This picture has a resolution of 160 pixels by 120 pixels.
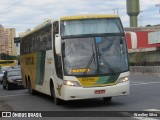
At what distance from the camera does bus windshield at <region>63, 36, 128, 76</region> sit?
14352 millimetres

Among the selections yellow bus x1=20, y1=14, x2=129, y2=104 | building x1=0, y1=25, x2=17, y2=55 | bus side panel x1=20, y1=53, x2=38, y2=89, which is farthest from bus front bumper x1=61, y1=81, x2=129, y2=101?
building x1=0, y1=25, x2=17, y2=55

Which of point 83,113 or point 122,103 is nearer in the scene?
point 83,113

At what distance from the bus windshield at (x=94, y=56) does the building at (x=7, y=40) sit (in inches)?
3787

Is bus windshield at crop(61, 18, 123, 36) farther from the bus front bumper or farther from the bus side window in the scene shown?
the bus front bumper

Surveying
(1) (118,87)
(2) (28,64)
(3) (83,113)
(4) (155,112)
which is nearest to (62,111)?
(3) (83,113)

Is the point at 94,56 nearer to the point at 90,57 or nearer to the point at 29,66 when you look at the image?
the point at 90,57

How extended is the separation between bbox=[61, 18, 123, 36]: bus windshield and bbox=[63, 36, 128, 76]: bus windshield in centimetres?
27

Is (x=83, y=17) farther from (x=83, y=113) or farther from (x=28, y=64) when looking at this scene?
(x=28, y=64)

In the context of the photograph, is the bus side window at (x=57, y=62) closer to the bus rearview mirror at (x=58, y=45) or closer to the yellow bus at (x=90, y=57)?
the yellow bus at (x=90, y=57)

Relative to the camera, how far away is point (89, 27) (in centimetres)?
1485

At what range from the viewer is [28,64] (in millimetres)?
23156

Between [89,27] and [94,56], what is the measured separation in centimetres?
112

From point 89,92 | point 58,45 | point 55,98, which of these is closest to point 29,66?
point 55,98

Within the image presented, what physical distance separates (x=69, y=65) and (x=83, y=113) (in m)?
1.99
